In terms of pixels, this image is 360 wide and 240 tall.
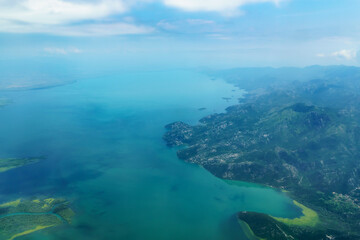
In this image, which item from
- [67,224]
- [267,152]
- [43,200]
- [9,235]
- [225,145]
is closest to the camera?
[9,235]

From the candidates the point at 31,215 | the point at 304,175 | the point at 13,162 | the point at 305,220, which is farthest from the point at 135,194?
the point at 304,175

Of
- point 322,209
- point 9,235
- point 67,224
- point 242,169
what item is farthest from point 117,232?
point 322,209

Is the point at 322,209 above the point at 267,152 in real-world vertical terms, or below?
below

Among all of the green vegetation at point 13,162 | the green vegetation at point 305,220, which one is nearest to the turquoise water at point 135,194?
the green vegetation at point 305,220

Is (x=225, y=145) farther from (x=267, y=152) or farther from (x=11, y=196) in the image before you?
(x=11, y=196)

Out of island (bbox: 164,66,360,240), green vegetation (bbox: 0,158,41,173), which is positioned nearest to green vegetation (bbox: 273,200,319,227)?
island (bbox: 164,66,360,240)

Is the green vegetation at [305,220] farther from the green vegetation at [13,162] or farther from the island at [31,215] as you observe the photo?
the green vegetation at [13,162]
